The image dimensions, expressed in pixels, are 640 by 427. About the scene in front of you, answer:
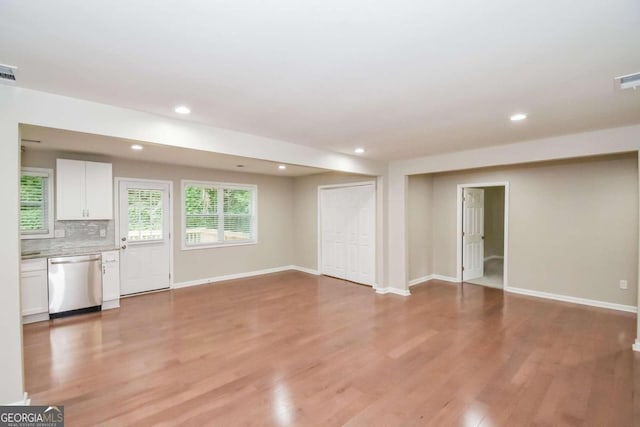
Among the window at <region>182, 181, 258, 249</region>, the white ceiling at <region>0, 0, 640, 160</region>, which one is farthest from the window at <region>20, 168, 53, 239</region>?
the white ceiling at <region>0, 0, 640, 160</region>

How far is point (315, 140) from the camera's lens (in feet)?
13.2

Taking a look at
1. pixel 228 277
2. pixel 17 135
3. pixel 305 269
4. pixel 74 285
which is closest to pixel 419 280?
pixel 305 269

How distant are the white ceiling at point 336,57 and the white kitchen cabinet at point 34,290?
117 inches

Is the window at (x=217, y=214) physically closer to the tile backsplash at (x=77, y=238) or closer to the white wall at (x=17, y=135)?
the tile backsplash at (x=77, y=238)

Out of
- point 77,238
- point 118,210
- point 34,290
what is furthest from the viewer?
point 118,210

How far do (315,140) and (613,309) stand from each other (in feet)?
16.4

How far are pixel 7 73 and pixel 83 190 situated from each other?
3.07m

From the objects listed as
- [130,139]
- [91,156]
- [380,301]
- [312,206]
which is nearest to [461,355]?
[380,301]

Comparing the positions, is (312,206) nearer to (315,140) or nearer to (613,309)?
(315,140)

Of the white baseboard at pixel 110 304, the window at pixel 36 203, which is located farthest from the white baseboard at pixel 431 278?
the window at pixel 36 203

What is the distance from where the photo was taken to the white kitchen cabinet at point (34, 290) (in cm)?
407

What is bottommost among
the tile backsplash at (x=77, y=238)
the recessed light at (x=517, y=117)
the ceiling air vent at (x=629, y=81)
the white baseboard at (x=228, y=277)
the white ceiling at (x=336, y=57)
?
the white baseboard at (x=228, y=277)

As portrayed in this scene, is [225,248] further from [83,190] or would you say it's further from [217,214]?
[83,190]

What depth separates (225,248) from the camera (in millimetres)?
6652
